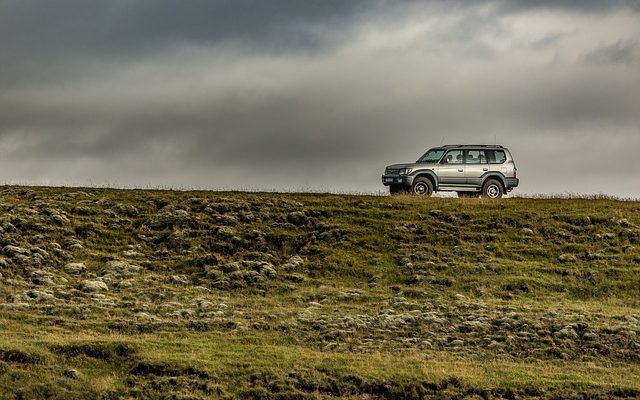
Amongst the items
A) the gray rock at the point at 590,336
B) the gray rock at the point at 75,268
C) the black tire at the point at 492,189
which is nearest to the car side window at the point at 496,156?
the black tire at the point at 492,189

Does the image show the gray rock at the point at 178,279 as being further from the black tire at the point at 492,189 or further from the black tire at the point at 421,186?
the black tire at the point at 492,189

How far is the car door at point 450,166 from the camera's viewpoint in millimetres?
52406

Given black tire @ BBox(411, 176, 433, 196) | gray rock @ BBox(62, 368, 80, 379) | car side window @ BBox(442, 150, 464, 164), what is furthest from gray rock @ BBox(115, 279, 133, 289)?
car side window @ BBox(442, 150, 464, 164)

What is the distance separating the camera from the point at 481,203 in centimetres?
5222

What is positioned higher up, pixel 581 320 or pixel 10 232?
pixel 10 232

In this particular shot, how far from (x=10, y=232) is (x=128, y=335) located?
16483 millimetres

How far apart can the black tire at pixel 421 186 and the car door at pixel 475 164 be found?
A: 2.24 m

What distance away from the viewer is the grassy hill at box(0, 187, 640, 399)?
2781 cm

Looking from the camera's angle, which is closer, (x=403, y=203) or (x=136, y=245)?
(x=136, y=245)

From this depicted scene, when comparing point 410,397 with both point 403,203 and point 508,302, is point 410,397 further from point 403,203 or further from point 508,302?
point 403,203

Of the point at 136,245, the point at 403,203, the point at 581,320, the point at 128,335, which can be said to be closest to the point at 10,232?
the point at 136,245

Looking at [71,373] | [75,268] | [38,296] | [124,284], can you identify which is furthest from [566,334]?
[75,268]

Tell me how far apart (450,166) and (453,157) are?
1.75ft

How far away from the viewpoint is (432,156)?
52.8 metres
